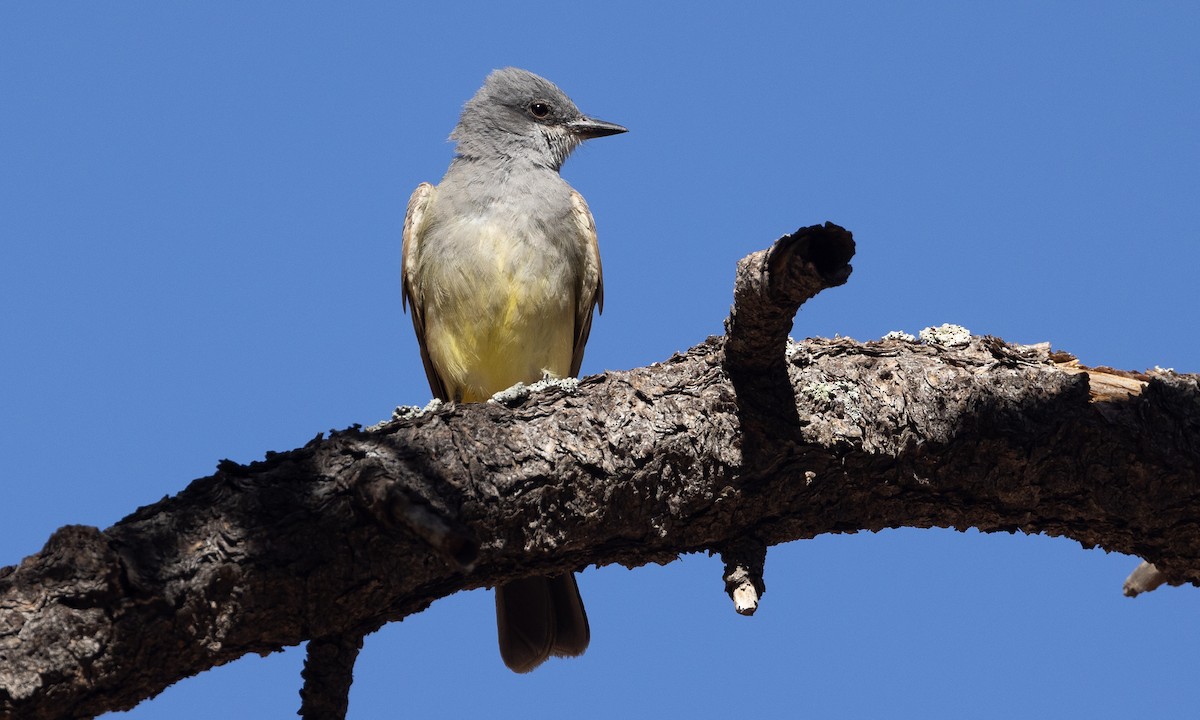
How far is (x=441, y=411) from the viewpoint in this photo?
4.29 metres

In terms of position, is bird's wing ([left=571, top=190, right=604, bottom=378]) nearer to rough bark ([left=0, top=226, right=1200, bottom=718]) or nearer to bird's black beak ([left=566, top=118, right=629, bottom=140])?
bird's black beak ([left=566, top=118, right=629, bottom=140])

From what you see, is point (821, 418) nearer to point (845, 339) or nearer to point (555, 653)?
point (845, 339)

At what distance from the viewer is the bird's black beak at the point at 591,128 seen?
850 cm

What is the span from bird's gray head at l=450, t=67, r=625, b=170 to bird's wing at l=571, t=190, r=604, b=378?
25.2 inches

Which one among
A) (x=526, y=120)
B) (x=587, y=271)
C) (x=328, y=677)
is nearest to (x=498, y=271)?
(x=587, y=271)

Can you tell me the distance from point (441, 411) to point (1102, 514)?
2.50 m

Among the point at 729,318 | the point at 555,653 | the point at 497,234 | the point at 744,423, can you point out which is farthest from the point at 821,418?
the point at 497,234

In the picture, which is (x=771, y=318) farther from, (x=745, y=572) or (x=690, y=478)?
(x=745, y=572)

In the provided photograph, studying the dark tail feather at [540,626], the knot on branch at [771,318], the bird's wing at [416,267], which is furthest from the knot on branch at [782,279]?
the bird's wing at [416,267]

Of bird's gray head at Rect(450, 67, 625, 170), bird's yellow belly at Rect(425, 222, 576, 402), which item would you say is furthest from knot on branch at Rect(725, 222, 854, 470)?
bird's gray head at Rect(450, 67, 625, 170)

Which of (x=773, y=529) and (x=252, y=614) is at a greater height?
(x=773, y=529)

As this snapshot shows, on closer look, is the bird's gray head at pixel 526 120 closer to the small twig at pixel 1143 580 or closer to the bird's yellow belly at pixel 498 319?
the bird's yellow belly at pixel 498 319

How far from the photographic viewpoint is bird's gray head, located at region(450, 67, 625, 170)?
816 cm

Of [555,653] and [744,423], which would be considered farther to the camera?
[555,653]
